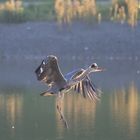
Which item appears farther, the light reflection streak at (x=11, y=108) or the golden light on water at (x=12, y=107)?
the golden light on water at (x=12, y=107)

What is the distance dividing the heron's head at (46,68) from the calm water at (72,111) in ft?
14.8

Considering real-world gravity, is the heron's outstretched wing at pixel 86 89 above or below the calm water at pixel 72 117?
above

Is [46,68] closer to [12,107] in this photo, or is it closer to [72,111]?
[72,111]

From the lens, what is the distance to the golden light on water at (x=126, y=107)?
18047mm

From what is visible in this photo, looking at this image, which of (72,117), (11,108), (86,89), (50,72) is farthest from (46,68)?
(11,108)

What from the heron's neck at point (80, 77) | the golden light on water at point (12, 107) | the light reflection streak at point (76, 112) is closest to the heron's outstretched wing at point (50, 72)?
the heron's neck at point (80, 77)

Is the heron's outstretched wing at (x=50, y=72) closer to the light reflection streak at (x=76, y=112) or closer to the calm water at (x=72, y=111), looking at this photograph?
the calm water at (x=72, y=111)

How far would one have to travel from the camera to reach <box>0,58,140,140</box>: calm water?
1675 cm

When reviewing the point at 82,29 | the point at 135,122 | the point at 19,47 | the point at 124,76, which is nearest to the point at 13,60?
the point at 19,47

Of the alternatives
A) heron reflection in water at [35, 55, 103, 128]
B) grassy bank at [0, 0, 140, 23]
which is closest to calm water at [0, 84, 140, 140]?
heron reflection in water at [35, 55, 103, 128]

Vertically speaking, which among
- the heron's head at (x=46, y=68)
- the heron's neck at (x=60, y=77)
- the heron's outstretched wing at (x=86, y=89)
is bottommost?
the heron's outstretched wing at (x=86, y=89)

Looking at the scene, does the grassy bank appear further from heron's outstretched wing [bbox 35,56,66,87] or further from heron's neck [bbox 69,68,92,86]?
heron's neck [bbox 69,68,92,86]

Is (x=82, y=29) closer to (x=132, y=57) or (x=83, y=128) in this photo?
(x=132, y=57)

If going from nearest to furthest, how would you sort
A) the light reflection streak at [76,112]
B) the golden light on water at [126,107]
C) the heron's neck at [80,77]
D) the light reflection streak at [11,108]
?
the heron's neck at [80,77]
the light reflection streak at [76,112]
the golden light on water at [126,107]
the light reflection streak at [11,108]
